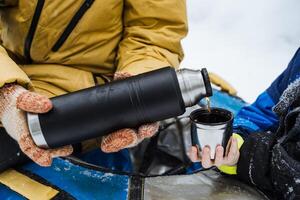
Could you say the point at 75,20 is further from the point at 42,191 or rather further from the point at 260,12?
the point at 260,12

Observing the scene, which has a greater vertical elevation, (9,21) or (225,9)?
(9,21)

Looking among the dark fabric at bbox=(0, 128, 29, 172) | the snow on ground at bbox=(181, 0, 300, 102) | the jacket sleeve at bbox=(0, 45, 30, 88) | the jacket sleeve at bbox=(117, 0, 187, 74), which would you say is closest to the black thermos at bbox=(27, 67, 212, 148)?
the jacket sleeve at bbox=(0, 45, 30, 88)

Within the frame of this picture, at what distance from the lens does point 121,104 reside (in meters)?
0.88

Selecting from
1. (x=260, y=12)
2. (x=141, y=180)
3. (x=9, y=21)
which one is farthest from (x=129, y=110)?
(x=260, y=12)

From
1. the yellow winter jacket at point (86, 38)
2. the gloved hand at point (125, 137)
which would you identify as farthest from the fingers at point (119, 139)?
the yellow winter jacket at point (86, 38)

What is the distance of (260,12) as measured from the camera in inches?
120

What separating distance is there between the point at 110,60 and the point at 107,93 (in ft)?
1.43

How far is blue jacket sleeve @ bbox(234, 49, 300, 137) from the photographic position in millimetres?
1172

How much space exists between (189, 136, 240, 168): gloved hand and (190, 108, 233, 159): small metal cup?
0.01 m

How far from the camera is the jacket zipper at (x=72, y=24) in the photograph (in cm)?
116

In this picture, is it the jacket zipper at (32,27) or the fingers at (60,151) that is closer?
the fingers at (60,151)

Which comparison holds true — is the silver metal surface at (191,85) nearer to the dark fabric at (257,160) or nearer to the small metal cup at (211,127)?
the small metal cup at (211,127)

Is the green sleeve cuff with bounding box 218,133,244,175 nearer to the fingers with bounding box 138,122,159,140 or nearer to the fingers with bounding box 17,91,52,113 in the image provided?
the fingers with bounding box 138,122,159,140

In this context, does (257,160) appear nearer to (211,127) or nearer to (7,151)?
(211,127)
